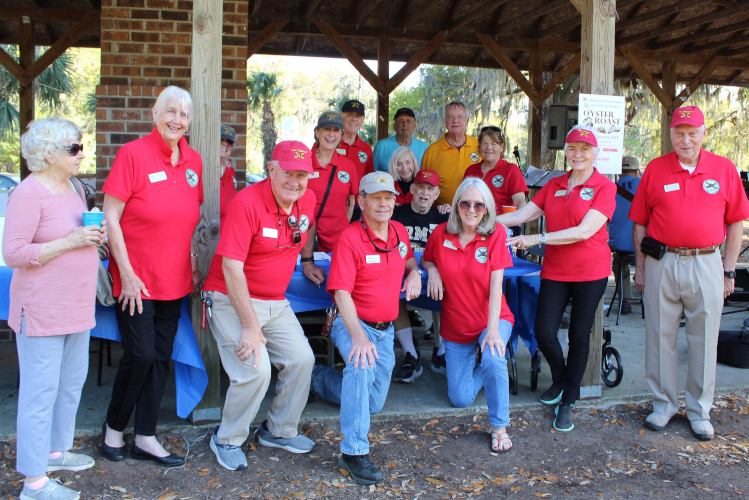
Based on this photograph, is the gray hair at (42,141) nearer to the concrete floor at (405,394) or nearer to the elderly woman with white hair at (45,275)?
the elderly woman with white hair at (45,275)

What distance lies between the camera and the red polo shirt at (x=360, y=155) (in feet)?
16.1

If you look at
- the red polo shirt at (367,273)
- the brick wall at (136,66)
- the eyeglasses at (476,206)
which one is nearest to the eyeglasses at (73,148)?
the red polo shirt at (367,273)

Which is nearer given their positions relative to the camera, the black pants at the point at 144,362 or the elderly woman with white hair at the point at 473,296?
the black pants at the point at 144,362

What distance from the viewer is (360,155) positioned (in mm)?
5004

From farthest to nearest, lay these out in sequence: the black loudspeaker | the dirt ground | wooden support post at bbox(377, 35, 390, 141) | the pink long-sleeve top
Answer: wooden support post at bbox(377, 35, 390, 141) < the black loudspeaker < the dirt ground < the pink long-sleeve top

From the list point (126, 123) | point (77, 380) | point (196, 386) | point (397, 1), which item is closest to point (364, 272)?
point (196, 386)

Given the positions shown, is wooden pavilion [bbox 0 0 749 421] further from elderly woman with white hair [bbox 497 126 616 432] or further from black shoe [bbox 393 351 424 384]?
black shoe [bbox 393 351 424 384]

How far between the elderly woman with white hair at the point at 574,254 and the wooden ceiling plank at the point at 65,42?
21.8 ft

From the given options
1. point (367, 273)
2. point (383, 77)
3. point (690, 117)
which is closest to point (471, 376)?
point (367, 273)

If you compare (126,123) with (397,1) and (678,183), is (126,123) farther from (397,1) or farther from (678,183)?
(397,1)

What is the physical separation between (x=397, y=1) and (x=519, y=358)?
5579mm

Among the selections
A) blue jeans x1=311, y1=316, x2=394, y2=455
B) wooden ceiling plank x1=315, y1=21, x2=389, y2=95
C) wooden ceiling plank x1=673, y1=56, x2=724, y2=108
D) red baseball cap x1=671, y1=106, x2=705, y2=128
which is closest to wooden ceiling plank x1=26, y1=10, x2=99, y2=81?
wooden ceiling plank x1=315, y1=21, x2=389, y2=95

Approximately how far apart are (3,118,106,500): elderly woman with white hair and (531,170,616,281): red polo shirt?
247cm

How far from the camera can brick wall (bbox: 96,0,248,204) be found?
4379 millimetres
